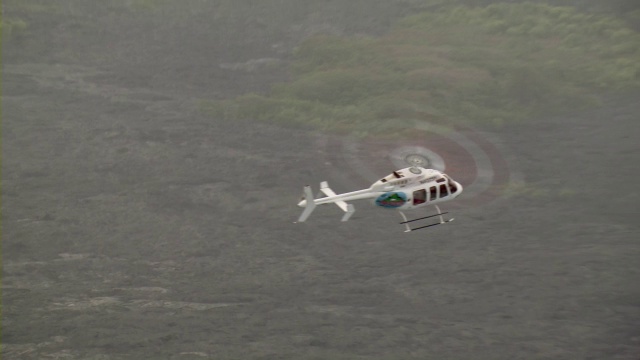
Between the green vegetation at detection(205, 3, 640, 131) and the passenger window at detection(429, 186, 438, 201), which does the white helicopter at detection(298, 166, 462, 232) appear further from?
the green vegetation at detection(205, 3, 640, 131)

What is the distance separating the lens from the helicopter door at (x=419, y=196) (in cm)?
11344

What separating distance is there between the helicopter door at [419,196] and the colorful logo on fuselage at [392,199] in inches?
40.7

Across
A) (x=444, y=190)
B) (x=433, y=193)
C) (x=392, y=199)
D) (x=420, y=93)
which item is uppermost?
(x=420, y=93)

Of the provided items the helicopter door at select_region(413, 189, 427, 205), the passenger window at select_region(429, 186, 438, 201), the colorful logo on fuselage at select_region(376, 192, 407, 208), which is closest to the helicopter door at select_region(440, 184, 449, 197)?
the passenger window at select_region(429, 186, 438, 201)

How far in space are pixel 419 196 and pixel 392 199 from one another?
244 centimetres

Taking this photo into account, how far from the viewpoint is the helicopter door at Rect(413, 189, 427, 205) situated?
4466 inches

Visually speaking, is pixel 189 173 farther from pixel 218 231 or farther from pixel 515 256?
pixel 515 256

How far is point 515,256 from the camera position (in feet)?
498

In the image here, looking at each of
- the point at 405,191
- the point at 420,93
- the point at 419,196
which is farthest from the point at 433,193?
the point at 420,93

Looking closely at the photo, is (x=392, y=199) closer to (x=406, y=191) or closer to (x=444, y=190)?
(x=406, y=191)

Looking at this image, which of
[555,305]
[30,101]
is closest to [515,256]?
[555,305]

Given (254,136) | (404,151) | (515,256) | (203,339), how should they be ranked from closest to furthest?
(404,151)
(203,339)
(515,256)
(254,136)

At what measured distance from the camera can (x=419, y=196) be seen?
4476 inches

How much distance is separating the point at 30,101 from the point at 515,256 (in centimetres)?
7385
